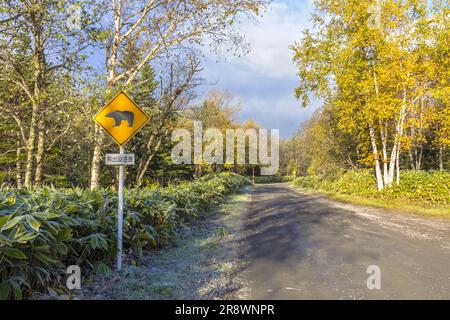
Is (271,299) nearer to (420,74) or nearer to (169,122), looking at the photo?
(420,74)

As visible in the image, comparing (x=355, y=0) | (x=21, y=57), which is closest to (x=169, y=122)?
(x=21, y=57)

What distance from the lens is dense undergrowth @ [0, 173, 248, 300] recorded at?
309cm

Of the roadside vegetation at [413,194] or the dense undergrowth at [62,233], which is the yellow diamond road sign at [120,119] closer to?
the dense undergrowth at [62,233]

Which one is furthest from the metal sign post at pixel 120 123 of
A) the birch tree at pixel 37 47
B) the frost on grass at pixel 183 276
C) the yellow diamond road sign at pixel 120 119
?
the birch tree at pixel 37 47

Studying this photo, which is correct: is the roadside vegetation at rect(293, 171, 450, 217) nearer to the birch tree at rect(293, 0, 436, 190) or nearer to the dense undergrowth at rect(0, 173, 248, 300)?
the birch tree at rect(293, 0, 436, 190)

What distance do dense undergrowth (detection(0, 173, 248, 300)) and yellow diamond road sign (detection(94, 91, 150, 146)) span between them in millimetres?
1157

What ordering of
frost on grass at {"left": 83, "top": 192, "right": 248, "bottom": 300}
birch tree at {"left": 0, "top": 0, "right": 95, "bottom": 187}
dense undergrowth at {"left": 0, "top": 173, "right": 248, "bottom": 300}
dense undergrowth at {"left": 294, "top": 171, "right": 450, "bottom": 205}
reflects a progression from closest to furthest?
dense undergrowth at {"left": 0, "top": 173, "right": 248, "bottom": 300} < frost on grass at {"left": 83, "top": 192, "right": 248, "bottom": 300} < birch tree at {"left": 0, "top": 0, "right": 95, "bottom": 187} < dense undergrowth at {"left": 294, "top": 171, "right": 450, "bottom": 205}

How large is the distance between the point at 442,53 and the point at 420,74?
1086 millimetres

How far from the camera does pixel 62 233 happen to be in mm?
3740

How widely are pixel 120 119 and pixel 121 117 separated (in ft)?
0.11

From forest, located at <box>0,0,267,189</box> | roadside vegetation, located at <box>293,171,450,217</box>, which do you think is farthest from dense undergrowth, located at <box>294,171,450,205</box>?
forest, located at <box>0,0,267,189</box>

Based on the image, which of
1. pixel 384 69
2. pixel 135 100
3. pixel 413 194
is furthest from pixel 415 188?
pixel 135 100

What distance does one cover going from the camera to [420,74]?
1318 cm
